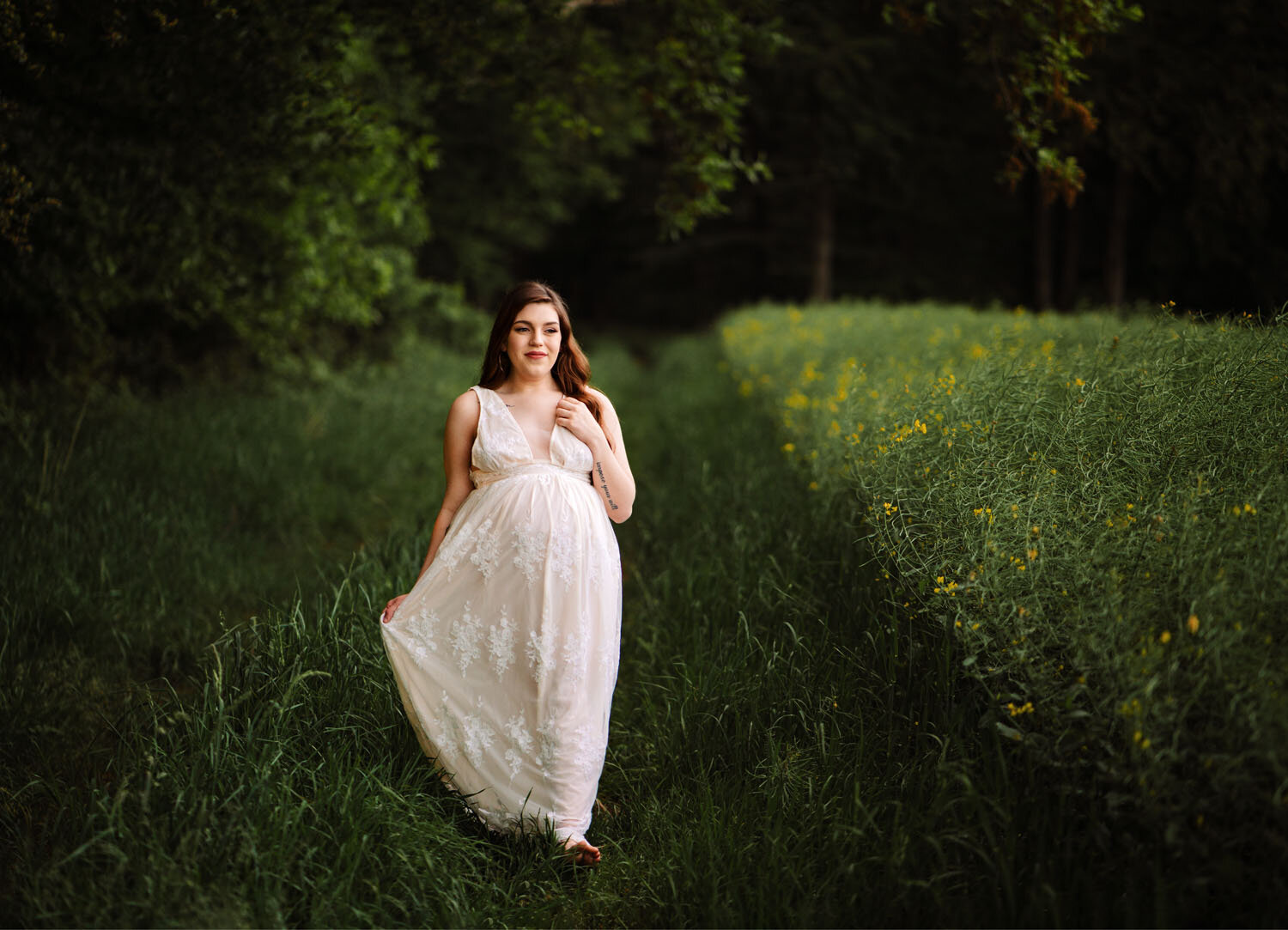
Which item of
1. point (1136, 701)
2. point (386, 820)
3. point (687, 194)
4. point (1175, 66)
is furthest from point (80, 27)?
point (1175, 66)

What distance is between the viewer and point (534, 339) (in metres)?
3.02

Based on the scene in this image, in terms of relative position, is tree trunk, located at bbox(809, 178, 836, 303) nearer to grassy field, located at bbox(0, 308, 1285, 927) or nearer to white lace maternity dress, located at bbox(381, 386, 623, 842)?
grassy field, located at bbox(0, 308, 1285, 927)

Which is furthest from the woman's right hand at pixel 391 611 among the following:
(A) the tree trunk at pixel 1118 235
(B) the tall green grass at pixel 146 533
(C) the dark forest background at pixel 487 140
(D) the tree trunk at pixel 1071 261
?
(D) the tree trunk at pixel 1071 261

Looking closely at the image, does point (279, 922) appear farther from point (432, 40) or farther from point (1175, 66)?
point (1175, 66)

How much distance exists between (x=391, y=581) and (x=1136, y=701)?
3.25 m

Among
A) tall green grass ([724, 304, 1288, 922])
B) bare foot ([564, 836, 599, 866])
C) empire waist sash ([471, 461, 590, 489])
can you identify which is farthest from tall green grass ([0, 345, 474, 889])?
tall green grass ([724, 304, 1288, 922])

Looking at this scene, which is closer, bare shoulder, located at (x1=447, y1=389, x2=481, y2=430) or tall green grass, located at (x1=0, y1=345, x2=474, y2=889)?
bare shoulder, located at (x1=447, y1=389, x2=481, y2=430)

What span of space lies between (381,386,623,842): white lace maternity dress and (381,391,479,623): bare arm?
9cm

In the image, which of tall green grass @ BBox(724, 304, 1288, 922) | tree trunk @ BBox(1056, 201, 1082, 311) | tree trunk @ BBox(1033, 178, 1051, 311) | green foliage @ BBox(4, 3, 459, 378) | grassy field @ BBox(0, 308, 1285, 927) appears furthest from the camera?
tree trunk @ BBox(1033, 178, 1051, 311)

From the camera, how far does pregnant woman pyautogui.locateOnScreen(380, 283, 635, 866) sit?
2.84m

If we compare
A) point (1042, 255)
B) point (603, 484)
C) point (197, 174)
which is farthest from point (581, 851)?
point (1042, 255)

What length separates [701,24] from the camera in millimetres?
6008

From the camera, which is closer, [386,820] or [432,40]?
[386,820]

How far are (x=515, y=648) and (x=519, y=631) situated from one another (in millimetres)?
60
